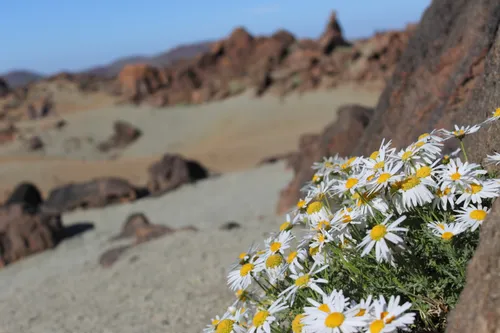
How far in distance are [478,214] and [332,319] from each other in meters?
0.74

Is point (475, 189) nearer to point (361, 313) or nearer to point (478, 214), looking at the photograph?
point (478, 214)

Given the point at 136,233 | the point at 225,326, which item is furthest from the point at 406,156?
the point at 136,233

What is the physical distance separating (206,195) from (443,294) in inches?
417

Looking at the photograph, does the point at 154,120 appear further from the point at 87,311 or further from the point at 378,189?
the point at 378,189

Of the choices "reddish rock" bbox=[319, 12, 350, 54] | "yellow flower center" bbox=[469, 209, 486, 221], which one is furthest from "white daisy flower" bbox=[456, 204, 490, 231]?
"reddish rock" bbox=[319, 12, 350, 54]

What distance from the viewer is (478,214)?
2.11 metres

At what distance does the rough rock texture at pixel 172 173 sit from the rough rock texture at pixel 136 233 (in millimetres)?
4450

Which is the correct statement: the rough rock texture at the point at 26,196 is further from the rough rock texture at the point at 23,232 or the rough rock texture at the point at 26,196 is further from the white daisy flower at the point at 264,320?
the white daisy flower at the point at 264,320

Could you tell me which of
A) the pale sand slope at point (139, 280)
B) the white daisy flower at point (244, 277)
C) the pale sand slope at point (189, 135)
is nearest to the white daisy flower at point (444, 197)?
the white daisy flower at point (244, 277)

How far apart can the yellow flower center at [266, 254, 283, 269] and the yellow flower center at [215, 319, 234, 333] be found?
0.26 metres

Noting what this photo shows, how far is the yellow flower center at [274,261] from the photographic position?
7.39 feet

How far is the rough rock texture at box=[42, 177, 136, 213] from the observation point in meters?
13.5

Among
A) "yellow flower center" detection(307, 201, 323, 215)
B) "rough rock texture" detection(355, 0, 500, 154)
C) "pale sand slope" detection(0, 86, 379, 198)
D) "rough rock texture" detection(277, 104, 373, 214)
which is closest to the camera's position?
"yellow flower center" detection(307, 201, 323, 215)

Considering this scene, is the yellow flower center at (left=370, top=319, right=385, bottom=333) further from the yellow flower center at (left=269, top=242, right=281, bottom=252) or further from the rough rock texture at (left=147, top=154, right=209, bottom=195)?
the rough rock texture at (left=147, top=154, right=209, bottom=195)
